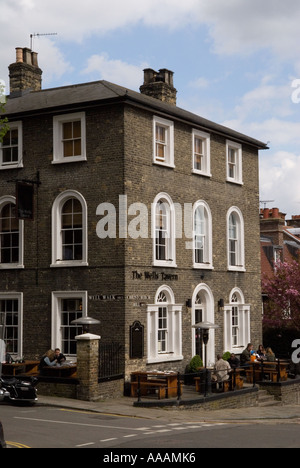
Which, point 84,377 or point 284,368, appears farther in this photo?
point 284,368

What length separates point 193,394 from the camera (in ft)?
81.2

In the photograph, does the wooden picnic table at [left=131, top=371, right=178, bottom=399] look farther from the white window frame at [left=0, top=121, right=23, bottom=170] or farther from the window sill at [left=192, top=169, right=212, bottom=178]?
the white window frame at [left=0, top=121, right=23, bottom=170]

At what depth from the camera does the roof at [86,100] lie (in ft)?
85.9

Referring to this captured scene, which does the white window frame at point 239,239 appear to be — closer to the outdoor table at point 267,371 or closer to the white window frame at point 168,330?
the outdoor table at point 267,371

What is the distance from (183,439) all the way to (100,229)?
36.5 ft

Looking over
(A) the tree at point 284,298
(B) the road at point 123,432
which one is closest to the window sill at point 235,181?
(A) the tree at point 284,298

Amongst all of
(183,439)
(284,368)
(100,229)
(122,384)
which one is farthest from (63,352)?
(183,439)

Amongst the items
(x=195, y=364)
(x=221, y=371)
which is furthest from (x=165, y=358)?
(x=221, y=371)

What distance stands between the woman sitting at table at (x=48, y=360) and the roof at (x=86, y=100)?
8.64 metres

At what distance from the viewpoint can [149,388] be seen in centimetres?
2392

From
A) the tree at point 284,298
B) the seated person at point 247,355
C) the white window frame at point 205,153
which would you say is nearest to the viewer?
the seated person at point 247,355

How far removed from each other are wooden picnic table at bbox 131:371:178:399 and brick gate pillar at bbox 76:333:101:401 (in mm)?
1408
